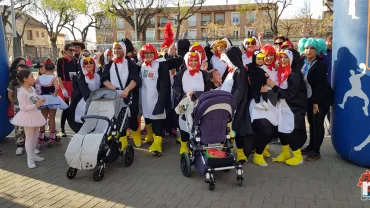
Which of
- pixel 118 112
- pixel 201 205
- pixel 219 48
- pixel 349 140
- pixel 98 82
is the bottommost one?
pixel 201 205

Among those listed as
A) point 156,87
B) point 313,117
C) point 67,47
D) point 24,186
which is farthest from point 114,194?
point 67,47

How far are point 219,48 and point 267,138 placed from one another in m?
2.33

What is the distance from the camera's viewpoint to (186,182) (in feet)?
15.4

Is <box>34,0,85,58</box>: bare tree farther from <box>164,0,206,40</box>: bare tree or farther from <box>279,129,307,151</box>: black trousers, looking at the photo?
<box>279,129,307,151</box>: black trousers

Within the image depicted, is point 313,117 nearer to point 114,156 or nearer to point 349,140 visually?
point 349,140

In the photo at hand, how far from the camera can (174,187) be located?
4.53m

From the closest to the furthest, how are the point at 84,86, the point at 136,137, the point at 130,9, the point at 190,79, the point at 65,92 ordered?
the point at 190,79 < the point at 84,86 < the point at 136,137 < the point at 65,92 < the point at 130,9

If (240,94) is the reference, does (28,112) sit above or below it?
below

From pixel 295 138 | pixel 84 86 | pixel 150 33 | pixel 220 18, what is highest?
pixel 220 18

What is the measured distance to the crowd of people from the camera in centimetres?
506

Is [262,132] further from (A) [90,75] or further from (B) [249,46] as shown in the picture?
(A) [90,75]

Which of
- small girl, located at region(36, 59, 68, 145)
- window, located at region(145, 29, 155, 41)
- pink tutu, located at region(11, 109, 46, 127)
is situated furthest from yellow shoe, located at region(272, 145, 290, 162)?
window, located at region(145, 29, 155, 41)

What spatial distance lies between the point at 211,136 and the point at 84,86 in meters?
2.64

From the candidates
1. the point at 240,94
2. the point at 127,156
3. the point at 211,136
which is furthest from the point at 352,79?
the point at 127,156
